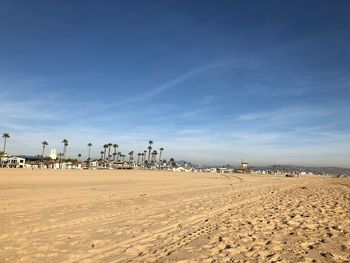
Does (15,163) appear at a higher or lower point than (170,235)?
higher

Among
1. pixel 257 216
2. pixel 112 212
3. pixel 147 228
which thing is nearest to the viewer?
pixel 147 228

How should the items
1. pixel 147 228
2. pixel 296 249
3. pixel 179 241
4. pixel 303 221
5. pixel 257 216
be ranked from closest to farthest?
pixel 296 249
pixel 179 241
pixel 147 228
pixel 303 221
pixel 257 216

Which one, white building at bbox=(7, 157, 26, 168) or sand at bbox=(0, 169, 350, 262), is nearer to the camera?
sand at bbox=(0, 169, 350, 262)

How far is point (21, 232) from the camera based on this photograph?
29.2 ft

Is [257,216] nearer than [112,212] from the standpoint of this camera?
Yes

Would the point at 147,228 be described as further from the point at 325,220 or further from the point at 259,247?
the point at 325,220

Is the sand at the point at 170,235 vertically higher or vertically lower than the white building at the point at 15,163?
lower

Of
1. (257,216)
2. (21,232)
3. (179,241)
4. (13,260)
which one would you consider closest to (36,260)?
(13,260)

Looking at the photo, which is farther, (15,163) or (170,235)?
(15,163)

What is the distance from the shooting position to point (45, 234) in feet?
28.6

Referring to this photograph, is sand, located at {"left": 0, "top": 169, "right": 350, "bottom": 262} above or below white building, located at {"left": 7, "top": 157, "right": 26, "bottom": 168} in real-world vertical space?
below

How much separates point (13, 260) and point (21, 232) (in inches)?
102

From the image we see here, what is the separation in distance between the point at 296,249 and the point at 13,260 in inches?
233

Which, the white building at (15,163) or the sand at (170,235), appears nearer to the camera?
the sand at (170,235)
